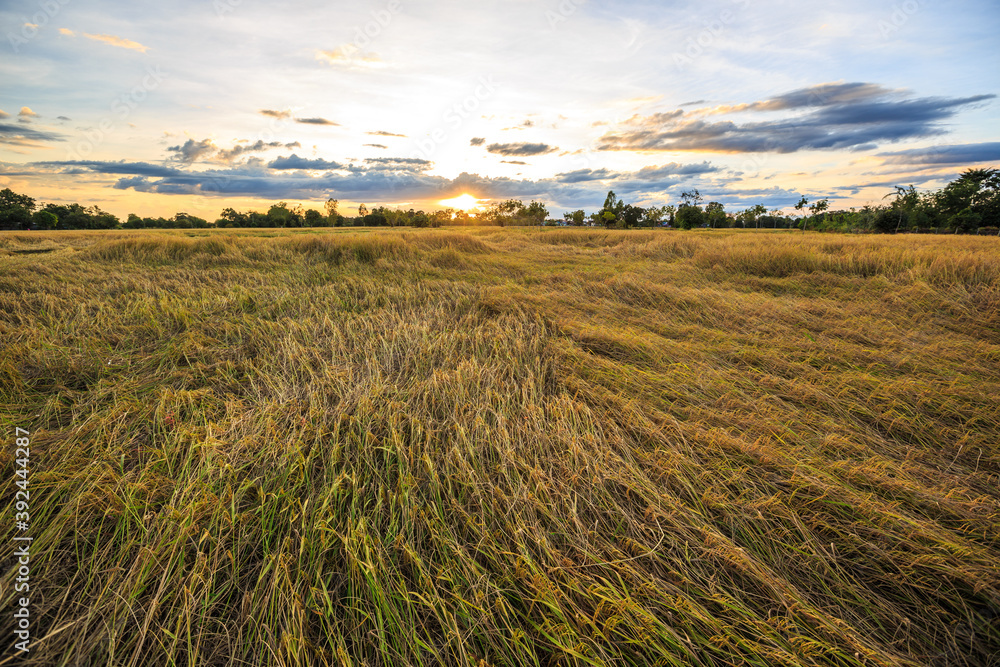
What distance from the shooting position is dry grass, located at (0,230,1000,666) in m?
1.53

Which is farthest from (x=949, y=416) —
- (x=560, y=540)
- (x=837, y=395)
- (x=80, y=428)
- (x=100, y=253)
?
(x=100, y=253)

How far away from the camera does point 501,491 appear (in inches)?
85.1

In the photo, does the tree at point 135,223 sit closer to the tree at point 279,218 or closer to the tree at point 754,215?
the tree at point 279,218

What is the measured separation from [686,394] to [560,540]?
2094mm

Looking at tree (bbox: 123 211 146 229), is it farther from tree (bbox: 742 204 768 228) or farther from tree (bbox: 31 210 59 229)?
tree (bbox: 742 204 768 228)

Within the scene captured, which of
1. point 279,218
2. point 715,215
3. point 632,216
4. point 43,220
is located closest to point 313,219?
point 279,218

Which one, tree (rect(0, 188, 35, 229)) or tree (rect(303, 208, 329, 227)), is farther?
tree (rect(303, 208, 329, 227))

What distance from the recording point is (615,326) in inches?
212

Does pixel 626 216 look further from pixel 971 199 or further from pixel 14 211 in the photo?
pixel 14 211

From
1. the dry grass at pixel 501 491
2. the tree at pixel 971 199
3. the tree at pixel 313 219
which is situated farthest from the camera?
the tree at pixel 313 219

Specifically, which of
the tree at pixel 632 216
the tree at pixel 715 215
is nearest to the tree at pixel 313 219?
the tree at pixel 632 216

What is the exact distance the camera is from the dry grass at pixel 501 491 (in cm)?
153

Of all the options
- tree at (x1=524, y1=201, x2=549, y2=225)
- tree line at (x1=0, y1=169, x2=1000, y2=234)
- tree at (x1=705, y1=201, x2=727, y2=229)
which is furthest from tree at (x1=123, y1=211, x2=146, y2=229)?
tree at (x1=705, y1=201, x2=727, y2=229)

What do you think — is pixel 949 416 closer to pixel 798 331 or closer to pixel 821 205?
pixel 798 331
